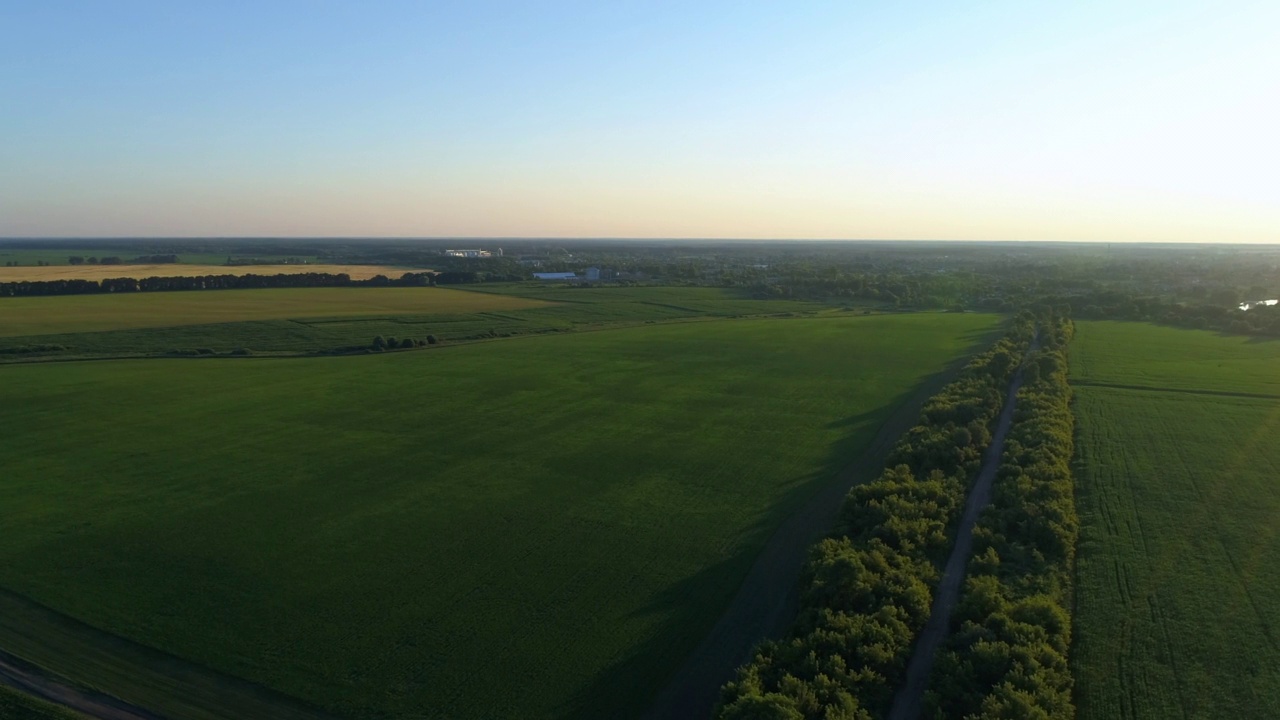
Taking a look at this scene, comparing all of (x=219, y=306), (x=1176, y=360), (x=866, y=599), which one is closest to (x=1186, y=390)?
(x=1176, y=360)

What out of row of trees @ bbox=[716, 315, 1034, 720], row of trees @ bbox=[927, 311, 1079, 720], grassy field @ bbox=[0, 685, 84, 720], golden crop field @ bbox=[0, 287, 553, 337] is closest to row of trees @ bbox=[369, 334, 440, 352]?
golden crop field @ bbox=[0, 287, 553, 337]

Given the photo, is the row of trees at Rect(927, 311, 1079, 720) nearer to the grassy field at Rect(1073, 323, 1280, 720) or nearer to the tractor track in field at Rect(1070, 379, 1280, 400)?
the grassy field at Rect(1073, 323, 1280, 720)

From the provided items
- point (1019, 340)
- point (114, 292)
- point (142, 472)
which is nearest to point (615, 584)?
point (142, 472)

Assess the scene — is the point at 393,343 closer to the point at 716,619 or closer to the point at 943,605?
the point at 716,619

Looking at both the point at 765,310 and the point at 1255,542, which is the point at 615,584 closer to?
the point at 1255,542

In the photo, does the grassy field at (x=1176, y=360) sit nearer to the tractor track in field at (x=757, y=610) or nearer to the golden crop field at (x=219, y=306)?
the tractor track in field at (x=757, y=610)
